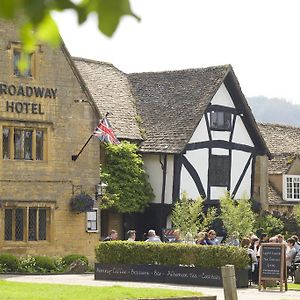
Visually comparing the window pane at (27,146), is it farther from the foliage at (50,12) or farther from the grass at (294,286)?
the foliage at (50,12)

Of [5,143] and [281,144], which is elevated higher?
[281,144]

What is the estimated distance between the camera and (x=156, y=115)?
152ft

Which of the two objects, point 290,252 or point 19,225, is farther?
point 19,225

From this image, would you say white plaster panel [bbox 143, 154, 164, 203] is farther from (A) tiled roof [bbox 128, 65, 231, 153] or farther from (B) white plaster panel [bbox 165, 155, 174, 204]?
(A) tiled roof [bbox 128, 65, 231, 153]

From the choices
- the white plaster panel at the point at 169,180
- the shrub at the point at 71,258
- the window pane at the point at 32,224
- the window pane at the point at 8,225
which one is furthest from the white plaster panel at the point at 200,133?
the window pane at the point at 8,225

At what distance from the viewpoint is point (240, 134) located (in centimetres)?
4759

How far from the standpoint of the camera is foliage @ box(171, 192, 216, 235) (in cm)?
4084

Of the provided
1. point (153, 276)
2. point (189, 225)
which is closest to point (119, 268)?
point (153, 276)

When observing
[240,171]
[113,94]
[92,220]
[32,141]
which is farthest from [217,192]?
[32,141]

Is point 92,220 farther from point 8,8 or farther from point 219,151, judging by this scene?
point 8,8

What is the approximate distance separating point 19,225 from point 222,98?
13.8 m

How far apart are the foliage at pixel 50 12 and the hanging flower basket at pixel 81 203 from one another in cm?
3450

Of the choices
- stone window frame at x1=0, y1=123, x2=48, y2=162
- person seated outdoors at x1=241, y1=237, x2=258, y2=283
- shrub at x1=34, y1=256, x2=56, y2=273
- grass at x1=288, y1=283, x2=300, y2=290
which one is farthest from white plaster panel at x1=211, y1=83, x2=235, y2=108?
person seated outdoors at x1=241, y1=237, x2=258, y2=283

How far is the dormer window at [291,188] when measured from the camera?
53719mm
